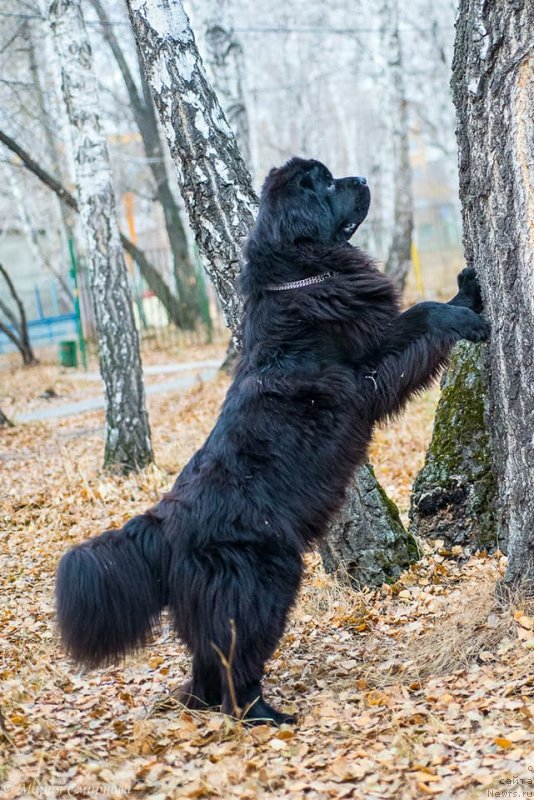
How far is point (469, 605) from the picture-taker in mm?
4266

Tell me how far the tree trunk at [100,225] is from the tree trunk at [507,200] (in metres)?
5.51

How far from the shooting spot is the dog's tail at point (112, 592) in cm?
347

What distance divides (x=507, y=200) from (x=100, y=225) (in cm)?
626

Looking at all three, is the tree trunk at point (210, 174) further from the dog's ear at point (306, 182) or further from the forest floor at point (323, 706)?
the dog's ear at point (306, 182)

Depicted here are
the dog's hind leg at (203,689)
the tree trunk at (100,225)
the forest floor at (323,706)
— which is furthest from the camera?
the tree trunk at (100,225)

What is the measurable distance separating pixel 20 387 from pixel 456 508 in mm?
13236

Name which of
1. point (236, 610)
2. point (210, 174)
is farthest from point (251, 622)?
point (210, 174)

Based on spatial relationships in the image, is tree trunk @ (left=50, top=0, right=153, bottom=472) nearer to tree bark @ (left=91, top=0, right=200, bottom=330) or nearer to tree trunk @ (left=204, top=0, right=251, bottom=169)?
tree trunk @ (left=204, top=0, right=251, bottom=169)

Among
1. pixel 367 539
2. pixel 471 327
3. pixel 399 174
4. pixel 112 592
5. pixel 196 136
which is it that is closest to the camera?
pixel 112 592

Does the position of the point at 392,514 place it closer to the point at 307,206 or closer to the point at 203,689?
the point at 203,689

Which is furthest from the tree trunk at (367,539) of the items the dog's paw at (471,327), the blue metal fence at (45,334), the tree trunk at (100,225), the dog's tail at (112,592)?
the blue metal fence at (45,334)

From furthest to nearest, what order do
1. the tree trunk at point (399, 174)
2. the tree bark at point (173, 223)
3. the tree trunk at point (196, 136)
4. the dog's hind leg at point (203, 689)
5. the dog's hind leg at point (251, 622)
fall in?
1. the tree bark at point (173, 223)
2. the tree trunk at point (399, 174)
3. the tree trunk at point (196, 136)
4. the dog's hind leg at point (203, 689)
5. the dog's hind leg at point (251, 622)

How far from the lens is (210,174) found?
5.03m

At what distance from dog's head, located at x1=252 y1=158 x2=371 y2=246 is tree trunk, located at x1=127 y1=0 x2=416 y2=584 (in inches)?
26.6
